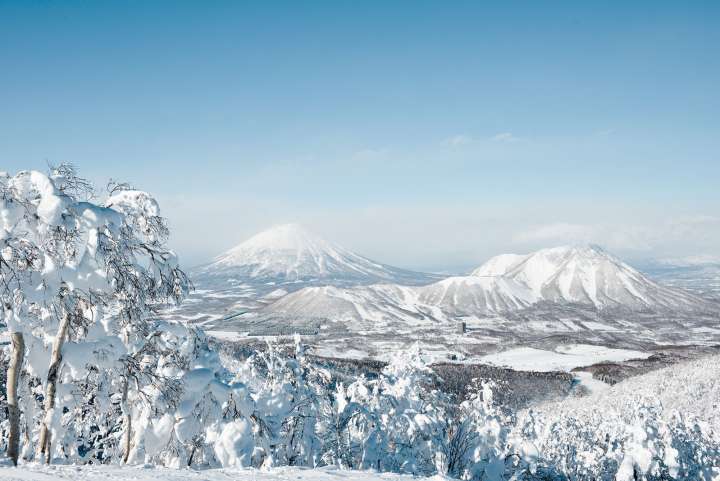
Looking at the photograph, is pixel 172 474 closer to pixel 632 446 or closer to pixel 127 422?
pixel 127 422

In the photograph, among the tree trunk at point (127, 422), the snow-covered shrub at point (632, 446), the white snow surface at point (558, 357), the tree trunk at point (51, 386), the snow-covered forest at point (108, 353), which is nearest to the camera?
the snow-covered forest at point (108, 353)

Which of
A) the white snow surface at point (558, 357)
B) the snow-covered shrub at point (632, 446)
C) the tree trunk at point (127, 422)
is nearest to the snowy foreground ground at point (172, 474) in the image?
the tree trunk at point (127, 422)

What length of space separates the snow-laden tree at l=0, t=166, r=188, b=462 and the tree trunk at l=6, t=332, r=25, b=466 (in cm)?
2

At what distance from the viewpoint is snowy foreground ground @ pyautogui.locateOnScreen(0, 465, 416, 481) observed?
26.7 ft

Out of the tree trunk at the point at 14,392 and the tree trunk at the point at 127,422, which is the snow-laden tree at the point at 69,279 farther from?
the tree trunk at the point at 127,422

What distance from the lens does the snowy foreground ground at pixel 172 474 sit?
812 centimetres

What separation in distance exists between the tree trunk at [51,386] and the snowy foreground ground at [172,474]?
98 centimetres

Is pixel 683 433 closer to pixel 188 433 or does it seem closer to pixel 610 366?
pixel 188 433

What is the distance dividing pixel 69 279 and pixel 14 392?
2861mm

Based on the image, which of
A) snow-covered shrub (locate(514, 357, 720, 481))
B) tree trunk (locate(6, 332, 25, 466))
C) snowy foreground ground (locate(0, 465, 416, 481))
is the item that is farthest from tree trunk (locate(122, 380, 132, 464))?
snow-covered shrub (locate(514, 357, 720, 481))

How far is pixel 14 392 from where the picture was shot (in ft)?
31.0

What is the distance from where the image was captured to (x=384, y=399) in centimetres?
1981

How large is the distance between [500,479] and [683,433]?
1182 cm

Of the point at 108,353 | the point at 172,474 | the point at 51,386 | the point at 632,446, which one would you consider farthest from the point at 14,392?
the point at 632,446
